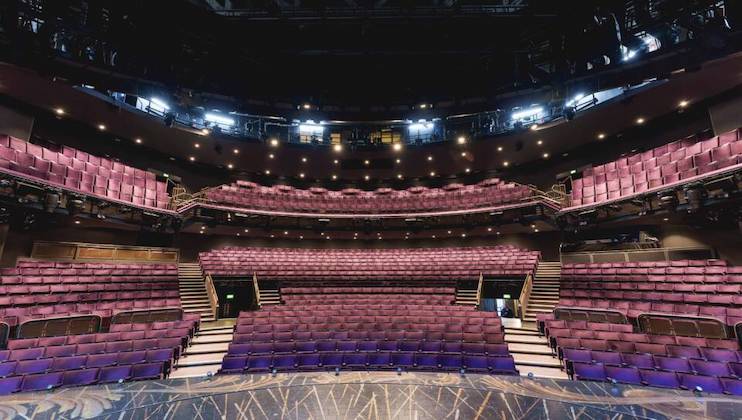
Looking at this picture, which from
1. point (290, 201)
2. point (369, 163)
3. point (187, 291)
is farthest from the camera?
point (369, 163)

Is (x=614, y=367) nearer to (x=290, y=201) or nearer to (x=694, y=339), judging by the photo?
(x=694, y=339)

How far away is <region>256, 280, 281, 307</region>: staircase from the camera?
8.97 meters

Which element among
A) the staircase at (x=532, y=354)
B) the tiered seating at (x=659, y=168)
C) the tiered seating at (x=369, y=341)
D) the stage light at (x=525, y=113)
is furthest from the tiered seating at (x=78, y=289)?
the stage light at (x=525, y=113)

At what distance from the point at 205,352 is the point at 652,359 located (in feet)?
24.3

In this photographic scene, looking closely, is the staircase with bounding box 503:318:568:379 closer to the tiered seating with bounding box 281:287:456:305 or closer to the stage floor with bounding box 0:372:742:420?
the tiered seating with bounding box 281:287:456:305

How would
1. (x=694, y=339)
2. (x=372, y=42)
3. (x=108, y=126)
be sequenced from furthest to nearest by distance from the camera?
(x=108, y=126) → (x=372, y=42) → (x=694, y=339)

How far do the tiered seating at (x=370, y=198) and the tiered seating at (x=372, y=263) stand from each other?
174 cm

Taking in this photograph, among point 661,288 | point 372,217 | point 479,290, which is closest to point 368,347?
point 479,290

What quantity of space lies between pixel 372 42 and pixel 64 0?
4722 mm

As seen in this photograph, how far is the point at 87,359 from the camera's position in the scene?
4.54 meters

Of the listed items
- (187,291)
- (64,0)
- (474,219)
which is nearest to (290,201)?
(187,291)

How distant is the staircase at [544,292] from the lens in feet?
26.2

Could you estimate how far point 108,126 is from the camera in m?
9.65

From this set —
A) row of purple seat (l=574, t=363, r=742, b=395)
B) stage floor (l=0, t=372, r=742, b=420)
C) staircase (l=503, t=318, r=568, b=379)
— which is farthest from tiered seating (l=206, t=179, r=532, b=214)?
stage floor (l=0, t=372, r=742, b=420)
